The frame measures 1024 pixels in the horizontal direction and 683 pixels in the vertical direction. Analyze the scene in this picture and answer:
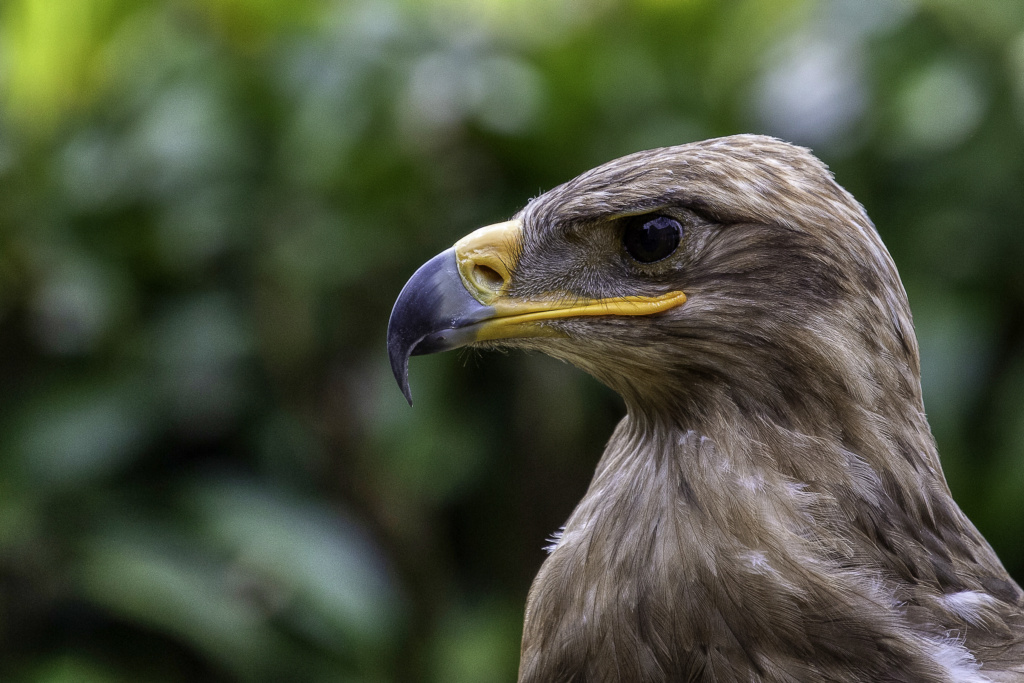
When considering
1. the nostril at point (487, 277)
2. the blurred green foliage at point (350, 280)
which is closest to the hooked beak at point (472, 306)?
the nostril at point (487, 277)

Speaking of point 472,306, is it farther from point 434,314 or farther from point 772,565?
point 772,565

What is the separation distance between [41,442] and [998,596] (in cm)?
366

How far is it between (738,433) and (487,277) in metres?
0.55

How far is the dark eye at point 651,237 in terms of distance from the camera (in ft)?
6.50

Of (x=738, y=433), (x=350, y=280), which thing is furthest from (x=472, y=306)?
(x=350, y=280)

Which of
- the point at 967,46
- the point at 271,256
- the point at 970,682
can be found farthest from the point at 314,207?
the point at 970,682

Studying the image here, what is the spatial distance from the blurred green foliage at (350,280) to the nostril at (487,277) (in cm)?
245

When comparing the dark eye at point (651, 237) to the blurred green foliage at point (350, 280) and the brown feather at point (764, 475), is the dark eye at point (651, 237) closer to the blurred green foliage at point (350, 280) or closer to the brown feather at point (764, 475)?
the brown feather at point (764, 475)

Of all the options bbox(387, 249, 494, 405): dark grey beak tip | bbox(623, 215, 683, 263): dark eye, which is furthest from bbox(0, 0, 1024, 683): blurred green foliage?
bbox(623, 215, 683, 263): dark eye

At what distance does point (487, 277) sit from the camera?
2115 mm

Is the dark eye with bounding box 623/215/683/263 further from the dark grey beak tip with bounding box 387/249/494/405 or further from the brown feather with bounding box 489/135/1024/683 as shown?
the dark grey beak tip with bounding box 387/249/494/405

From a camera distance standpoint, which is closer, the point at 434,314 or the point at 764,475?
the point at 764,475

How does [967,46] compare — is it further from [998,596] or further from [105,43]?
[105,43]

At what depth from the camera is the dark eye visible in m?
1.98
